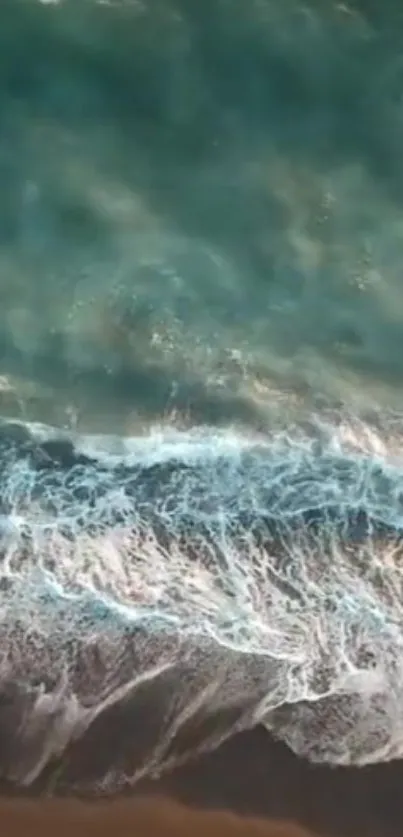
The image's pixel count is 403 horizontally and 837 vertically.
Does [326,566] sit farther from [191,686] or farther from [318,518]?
[191,686]

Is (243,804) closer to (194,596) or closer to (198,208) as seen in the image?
(194,596)

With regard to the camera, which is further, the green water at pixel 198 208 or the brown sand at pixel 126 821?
the green water at pixel 198 208

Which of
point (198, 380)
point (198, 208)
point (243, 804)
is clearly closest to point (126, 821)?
point (243, 804)

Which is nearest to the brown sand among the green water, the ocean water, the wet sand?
the wet sand

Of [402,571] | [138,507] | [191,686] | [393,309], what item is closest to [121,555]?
[138,507]

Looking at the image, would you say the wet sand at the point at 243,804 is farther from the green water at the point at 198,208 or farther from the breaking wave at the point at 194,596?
the green water at the point at 198,208

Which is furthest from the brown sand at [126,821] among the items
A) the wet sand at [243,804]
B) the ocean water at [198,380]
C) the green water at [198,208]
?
the green water at [198,208]
